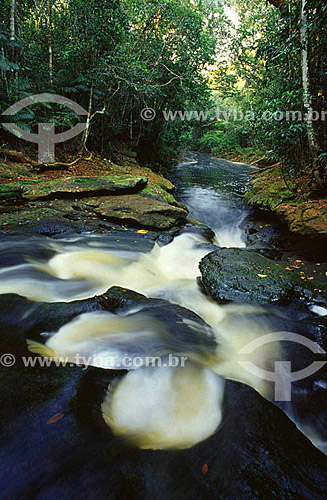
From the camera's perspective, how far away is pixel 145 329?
255 cm

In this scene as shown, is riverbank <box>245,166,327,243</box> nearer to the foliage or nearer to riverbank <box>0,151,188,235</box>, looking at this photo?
riverbank <box>0,151,188,235</box>

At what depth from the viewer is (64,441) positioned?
1422 millimetres

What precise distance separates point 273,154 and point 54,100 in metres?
8.74

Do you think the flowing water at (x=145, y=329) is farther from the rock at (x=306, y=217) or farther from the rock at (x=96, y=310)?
the rock at (x=306, y=217)

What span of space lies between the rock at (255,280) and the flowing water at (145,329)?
174 millimetres

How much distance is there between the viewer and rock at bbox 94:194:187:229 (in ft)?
19.3

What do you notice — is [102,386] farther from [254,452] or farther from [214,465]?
[254,452]

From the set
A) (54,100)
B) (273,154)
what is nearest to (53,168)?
(54,100)

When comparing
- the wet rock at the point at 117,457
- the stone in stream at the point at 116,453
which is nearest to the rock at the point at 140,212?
the stone in stream at the point at 116,453

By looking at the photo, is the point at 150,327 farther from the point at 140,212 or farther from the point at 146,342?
the point at 140,212

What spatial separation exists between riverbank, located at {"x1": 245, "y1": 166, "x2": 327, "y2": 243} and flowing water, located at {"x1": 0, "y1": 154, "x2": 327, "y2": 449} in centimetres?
197

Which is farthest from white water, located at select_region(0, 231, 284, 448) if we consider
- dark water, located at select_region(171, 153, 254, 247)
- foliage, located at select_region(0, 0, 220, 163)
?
foliage, located at select_region(0, 0, 220, 163)

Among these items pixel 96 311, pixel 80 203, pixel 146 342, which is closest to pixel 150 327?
pixel 146 342

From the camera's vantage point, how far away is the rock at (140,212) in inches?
231
